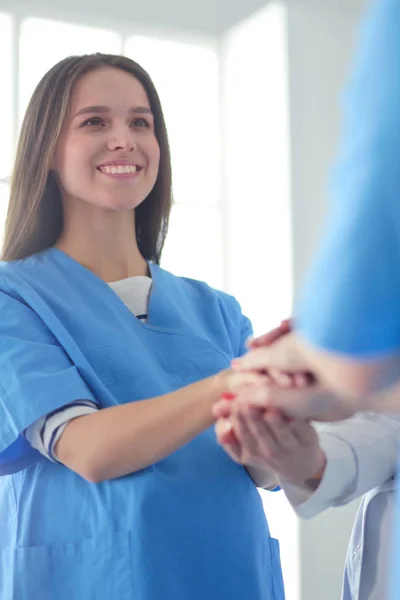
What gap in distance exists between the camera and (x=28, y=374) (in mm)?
1389

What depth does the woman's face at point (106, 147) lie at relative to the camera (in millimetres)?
1603

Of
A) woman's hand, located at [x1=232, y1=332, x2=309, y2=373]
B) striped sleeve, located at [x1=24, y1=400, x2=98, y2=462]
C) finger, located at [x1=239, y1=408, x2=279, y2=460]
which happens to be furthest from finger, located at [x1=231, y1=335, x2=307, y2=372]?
striped sleeve, located at [x1=24, y1=400, x2=98, y2=462]

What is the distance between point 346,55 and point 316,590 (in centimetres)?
196

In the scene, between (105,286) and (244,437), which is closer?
(244,437)

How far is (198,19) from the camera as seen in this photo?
357cm

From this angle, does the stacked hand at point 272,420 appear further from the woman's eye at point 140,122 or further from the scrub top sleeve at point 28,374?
the woman's eye at point 140,122

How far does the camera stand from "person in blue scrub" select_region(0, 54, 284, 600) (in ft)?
4.46

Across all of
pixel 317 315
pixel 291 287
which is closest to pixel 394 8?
pixel 317 315

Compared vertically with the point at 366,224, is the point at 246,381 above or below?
below

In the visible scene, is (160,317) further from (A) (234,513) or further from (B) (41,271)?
(A) (234,513)

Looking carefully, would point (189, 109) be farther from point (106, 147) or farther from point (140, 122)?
point (106, 147)

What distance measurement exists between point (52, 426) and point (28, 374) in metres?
0.09

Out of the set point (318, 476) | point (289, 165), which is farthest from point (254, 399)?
point (289, 165)

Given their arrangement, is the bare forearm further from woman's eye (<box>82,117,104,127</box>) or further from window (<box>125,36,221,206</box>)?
window (<box>125,36,221,206</box>)
